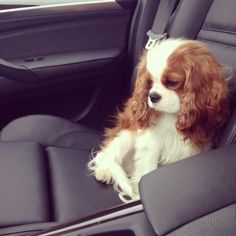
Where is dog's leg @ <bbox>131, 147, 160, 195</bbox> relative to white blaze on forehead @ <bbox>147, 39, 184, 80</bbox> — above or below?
below

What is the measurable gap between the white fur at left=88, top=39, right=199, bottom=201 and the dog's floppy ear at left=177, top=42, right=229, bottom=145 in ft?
0.15

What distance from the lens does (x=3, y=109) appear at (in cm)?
259

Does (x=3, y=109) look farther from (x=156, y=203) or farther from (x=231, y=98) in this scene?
(x=156, y=203)

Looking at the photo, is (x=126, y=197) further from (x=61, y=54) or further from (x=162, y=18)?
(x=61, y=54)

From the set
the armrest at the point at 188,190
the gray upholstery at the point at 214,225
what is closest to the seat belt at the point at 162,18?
the armrest at the point at 188,190

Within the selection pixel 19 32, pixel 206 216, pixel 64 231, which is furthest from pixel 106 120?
pixel 206 216

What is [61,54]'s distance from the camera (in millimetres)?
2578

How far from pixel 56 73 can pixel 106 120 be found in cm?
36

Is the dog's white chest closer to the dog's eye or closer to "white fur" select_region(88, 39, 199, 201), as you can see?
"white fur" select_region(88, 39, 199, 201)

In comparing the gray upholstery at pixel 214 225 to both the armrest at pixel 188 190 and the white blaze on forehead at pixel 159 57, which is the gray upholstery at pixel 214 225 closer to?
the armrest at pixel 188 190

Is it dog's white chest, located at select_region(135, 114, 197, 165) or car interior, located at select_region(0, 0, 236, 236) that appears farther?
dog's white chest, located at select_region(135, 114, 197, 165)

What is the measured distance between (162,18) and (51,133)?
0.67m

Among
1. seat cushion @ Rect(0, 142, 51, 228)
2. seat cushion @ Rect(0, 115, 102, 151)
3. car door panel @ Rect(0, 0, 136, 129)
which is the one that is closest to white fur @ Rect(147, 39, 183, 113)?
seat cushion @ Rect(0, 142, 51, 228)

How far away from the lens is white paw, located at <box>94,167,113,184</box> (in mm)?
1756
